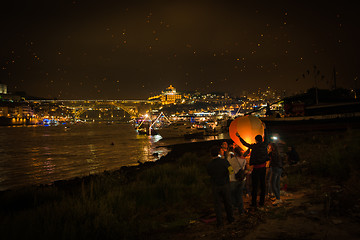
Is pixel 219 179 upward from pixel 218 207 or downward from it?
upward

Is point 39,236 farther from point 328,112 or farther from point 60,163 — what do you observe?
point 328,112

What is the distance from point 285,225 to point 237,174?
1612 millimetres

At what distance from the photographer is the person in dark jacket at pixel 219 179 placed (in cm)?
600

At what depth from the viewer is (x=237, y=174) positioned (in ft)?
22.4

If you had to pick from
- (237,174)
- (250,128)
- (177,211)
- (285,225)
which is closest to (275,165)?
(237,174)

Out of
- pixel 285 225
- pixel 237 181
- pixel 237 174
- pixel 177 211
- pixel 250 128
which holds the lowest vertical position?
pixel 177 211

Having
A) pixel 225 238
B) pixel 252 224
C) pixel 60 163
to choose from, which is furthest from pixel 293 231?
pixel 60 163

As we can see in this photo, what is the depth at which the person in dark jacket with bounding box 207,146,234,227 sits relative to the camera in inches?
236

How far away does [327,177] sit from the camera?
9938 millimetres

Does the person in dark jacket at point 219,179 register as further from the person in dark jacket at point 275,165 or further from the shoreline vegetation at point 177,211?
the person in dark jacket at point 275,165

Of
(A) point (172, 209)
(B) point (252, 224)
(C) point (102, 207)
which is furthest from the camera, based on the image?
(A) point (172, 209)

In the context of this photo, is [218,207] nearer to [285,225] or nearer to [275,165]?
[285,225]

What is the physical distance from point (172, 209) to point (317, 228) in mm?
4122

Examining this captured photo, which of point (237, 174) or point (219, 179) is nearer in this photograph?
point (219, 179)
